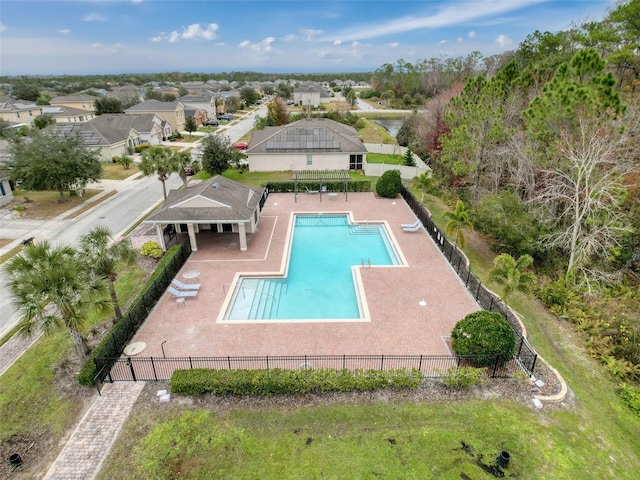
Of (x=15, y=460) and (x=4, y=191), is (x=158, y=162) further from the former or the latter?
(x=15, y=460)

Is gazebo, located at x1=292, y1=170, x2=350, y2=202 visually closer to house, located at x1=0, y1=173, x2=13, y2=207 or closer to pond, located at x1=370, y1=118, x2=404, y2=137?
house, located at x1=0, y1=173, x2=13, y2=207

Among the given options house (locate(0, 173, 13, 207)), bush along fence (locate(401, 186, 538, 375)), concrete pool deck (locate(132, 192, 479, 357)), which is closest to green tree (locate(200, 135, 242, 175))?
concrete pool deck (locate(132, 192, 479, 357))

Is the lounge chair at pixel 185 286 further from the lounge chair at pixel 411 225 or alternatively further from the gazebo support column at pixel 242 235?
the lounge chair at pixel 411 225

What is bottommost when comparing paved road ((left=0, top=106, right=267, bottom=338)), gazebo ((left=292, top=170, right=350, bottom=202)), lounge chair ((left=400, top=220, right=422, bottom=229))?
paved road ((left=0, top=106, right=267, bottom=338))

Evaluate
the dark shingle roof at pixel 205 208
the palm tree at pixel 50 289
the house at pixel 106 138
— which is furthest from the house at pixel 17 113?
the palm tree at pixel 50 289

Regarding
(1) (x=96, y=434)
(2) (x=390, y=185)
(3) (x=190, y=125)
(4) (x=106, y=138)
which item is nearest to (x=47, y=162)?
(4) (x=106, y=138)

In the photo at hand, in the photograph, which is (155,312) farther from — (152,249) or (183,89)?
(183,89)
